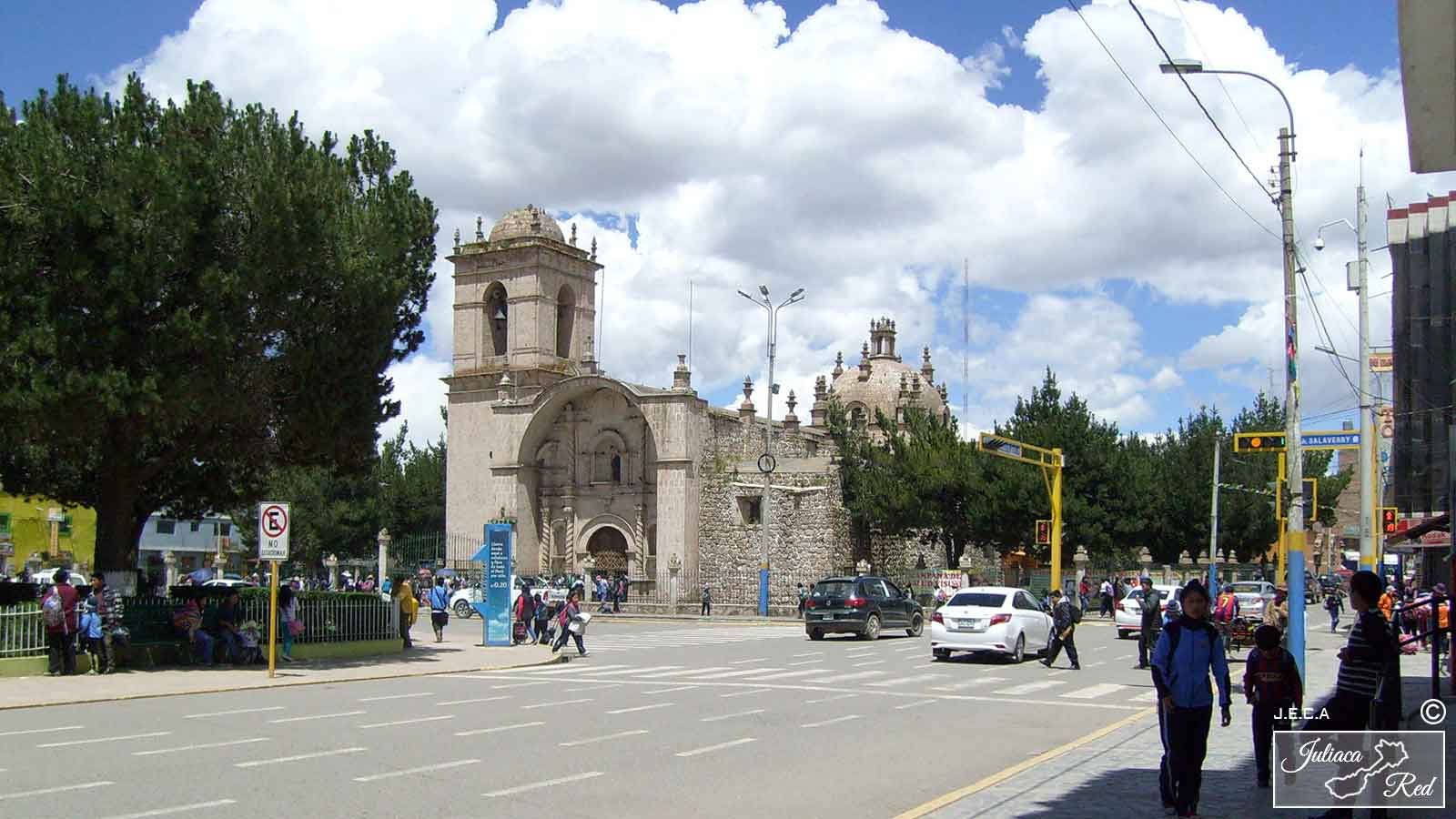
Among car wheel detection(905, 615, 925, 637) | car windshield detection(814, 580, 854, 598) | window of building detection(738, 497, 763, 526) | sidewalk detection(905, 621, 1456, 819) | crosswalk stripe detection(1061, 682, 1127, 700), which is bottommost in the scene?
car wheel detection(905, 615, 925, 637)

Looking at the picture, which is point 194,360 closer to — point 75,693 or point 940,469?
point 75,693

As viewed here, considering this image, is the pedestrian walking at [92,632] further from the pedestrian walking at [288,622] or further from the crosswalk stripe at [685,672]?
the crosswalk stripe at [685,672]

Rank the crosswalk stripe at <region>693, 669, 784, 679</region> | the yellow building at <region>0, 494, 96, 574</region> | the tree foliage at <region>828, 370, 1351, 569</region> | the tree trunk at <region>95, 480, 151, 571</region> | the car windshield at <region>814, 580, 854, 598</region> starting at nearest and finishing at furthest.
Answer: the crosswalk stripe at <region>693, 669, 784, 679</region>
the tree trunk at <region>95, 480, 151, 571</region>
the car windshield at <region>814, 580, 854, 598</region>
the tree foliage at <region>828, 370, 1351, 569</region>
the yellow building at <region>0, 494, 96, 574</region>

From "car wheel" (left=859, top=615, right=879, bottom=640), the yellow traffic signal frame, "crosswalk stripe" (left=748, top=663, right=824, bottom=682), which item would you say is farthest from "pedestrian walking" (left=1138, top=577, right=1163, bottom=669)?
the yellow traffic signal frame

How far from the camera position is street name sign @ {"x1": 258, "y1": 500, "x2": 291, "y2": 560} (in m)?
20.1

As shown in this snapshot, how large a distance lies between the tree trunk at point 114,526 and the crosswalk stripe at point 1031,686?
15.9 metres

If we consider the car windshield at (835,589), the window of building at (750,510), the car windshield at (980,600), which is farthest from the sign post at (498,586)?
the window of building at (750,510)

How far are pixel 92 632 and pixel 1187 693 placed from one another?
17.0 m

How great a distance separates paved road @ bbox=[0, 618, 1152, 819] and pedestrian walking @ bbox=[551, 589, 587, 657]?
3.26 m

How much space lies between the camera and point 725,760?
11.6 m

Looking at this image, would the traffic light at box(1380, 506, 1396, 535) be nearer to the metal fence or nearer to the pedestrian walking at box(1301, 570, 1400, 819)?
the pedestrian walking at box(1301, 570, 1400, 819)

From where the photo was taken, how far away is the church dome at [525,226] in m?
60.4

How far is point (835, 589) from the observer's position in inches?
1278

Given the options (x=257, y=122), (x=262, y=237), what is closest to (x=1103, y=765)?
(x=262, y=237)
